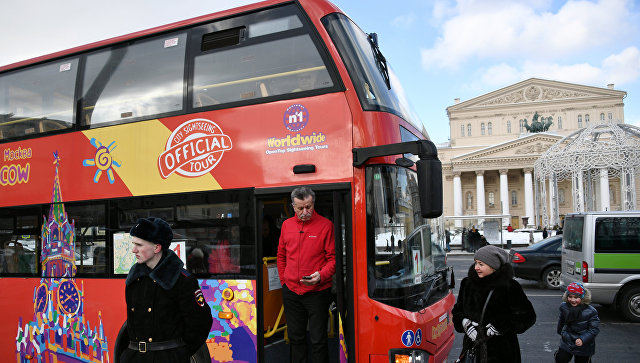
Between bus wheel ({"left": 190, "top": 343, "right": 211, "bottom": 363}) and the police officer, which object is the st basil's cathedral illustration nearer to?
bus wheel ({"left": 190, "top": 343, "right": 211, "bottom": 363})

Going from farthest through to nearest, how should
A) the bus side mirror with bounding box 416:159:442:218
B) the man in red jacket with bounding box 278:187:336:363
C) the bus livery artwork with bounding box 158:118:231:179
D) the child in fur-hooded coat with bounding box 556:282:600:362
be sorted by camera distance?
the child in fur-hooded coat with bounding box 556:282:600:362
the bus livery artwork with bounding box 158:118:231:179
the man in red jacket with bounding box 278:187:336:363
the bus side mirror with bounding box 416:159:442:218

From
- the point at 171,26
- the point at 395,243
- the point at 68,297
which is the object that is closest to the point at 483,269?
the point at 395,243

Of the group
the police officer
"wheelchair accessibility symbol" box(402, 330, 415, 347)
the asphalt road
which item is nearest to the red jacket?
"wheelchair accessibility symbol" box(402, 330, 415, 347)

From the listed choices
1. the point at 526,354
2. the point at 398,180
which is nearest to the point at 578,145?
the point at 526,354

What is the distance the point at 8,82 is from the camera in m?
6.19

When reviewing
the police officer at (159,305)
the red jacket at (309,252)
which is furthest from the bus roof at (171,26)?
the police officer at (159,305)

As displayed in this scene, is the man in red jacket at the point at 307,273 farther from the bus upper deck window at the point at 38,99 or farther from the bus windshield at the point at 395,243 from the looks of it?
the bus upper deck window at the point at 38,99

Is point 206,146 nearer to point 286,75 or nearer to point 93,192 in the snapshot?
point 286,75

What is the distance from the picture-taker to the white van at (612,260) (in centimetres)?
912

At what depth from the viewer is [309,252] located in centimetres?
393

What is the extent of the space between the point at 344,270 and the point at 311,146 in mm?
1020

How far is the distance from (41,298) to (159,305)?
3.32 m

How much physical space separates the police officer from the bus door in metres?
1.29

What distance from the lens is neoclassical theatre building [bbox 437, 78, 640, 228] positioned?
74188 mm
